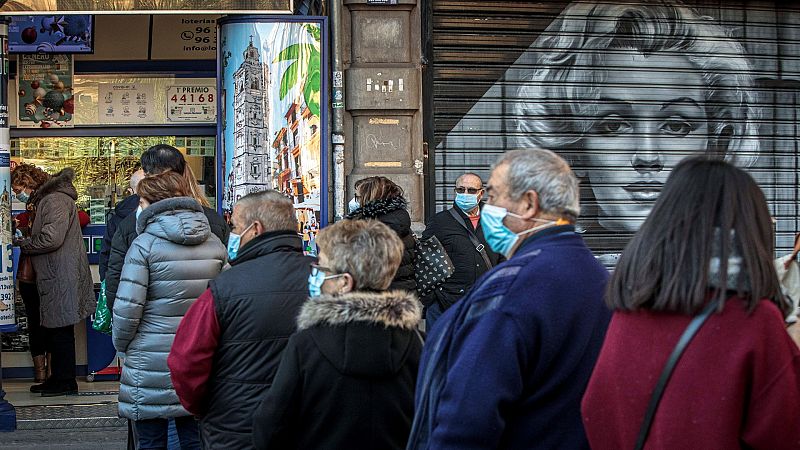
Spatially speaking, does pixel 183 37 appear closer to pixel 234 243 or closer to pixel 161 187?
pixel 161 187

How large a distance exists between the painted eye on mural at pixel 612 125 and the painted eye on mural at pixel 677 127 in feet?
1.16

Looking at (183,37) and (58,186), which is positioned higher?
(183,37)

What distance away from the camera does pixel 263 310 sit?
168 inches

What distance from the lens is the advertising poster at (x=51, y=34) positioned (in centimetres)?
948

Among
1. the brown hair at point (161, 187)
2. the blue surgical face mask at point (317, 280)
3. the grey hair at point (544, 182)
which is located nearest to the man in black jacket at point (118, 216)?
the brown hair at point (161, 187)

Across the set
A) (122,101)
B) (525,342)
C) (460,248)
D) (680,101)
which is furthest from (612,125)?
(525,342)

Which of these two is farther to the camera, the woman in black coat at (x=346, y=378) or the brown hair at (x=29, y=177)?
the brown hair at (x=29, y=177)

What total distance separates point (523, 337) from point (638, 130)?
708 centimetres

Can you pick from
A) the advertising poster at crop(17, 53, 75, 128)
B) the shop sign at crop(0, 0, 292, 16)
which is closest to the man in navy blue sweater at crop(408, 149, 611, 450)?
the shop sign at crop(0, 0, 292, 16)

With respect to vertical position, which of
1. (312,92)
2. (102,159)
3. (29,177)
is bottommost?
(29,177)

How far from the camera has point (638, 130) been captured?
967 cm

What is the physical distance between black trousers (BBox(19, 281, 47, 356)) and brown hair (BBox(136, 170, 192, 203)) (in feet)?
13.3

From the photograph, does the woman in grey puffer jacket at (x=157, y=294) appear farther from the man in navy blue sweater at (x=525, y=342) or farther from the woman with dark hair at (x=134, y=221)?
the man in navy blue sweater at (x=525, y=342)

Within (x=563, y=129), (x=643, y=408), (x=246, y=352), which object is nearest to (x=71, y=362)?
(x=563, y=129)
